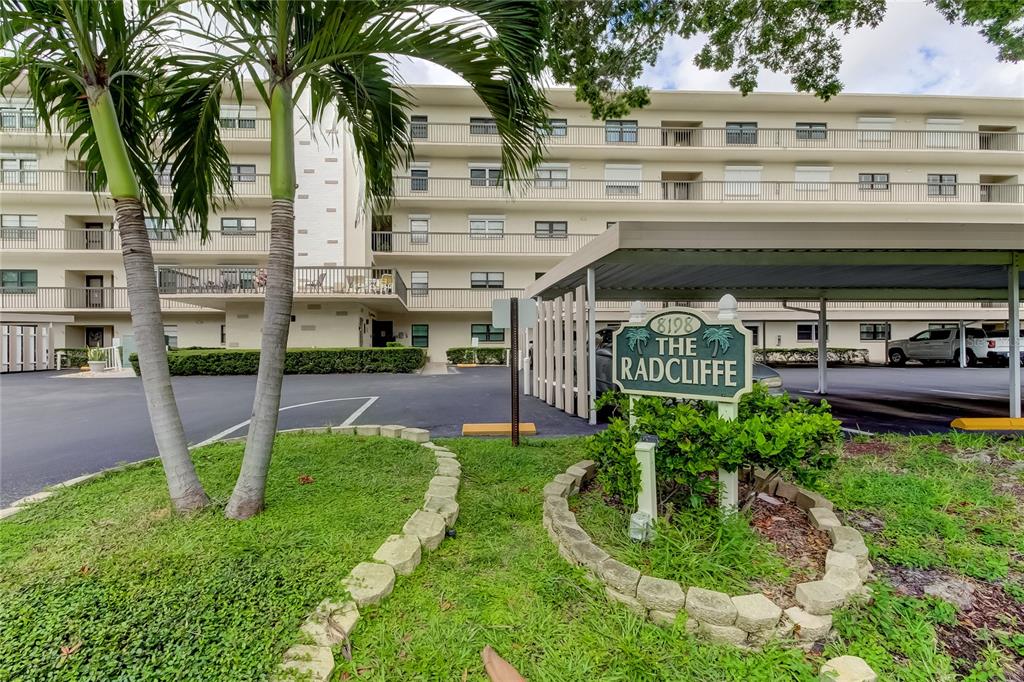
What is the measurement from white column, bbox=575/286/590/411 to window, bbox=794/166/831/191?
71.6 feet

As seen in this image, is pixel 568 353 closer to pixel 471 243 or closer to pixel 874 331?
pixel 471 243

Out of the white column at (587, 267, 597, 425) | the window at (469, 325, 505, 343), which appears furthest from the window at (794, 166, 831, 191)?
the white column at (587, 267, 597, 425)

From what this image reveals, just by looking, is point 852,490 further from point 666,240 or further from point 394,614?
point 394,614

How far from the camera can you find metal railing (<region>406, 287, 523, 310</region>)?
2048 centimetres

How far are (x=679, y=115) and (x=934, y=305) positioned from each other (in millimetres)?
15833

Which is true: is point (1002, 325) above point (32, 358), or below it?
above

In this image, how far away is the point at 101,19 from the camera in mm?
2682

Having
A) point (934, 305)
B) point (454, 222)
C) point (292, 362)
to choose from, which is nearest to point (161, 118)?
point (292, 362)

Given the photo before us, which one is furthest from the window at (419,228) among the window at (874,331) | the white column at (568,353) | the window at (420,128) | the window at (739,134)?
the window at (874,331)

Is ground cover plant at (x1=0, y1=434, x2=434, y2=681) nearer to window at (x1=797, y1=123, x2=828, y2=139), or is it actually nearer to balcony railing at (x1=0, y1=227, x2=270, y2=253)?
balcony railing at (x1=0, y1=227, x2=270, y2=253)

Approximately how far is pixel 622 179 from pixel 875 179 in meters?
14.0

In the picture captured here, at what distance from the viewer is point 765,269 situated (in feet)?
23.5

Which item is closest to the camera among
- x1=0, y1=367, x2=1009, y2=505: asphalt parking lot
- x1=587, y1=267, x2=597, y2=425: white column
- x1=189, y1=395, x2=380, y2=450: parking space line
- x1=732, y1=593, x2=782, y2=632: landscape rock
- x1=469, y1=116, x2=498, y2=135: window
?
x1=732, y1=593, x2=782, y2=632: landscape rock

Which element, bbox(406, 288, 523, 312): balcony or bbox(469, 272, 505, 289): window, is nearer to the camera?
bbox(406, 288, 523, 312): balcony
